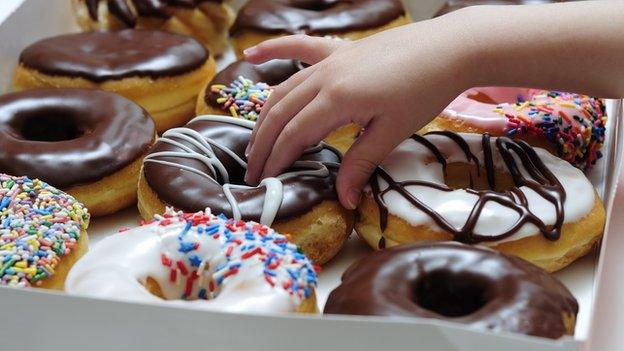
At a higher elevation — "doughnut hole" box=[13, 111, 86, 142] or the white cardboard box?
the white cardboard box

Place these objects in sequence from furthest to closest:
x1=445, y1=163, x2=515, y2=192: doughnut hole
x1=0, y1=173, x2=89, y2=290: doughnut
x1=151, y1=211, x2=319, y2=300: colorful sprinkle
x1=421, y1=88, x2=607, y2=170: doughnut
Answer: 1. x1=421, y1=88, x2=607, y2=170: doughnut
2. x1=445, y1=163, x2=515, y2=192: doughnut hole
3. x1=0, y1=173, x2=89, y2=290: doughnut
4. x1=151, y1=211, x2=319, y2=300: colorful sprinkle

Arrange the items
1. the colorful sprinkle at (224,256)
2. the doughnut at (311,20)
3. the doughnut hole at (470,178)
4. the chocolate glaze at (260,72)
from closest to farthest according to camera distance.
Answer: the colorful sprinkle at (224,256), the doughnut hole at (470,178), the chocolate glaze at (260,72), the doughnut at (311,20)

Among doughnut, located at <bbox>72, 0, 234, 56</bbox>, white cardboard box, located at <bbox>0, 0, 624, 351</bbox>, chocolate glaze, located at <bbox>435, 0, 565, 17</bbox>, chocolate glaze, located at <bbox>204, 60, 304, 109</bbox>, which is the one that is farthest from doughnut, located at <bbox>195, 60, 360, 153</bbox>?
white cardboard box, located at <bbox>0, 0, 624, 351</bbox>

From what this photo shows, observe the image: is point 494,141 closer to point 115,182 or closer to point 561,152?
point 561,152

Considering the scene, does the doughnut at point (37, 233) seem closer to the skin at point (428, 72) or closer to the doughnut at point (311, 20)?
the skin at point (428, 72)

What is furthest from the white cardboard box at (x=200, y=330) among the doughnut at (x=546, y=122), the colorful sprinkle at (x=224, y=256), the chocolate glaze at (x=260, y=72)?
the chocolate glaze at (x=260, y=72)

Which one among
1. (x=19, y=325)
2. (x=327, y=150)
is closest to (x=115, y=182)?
(x=327, y=150)

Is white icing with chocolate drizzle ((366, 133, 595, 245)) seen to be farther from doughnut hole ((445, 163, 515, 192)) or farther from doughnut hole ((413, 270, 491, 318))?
doughnut hole ((413, 270, 491, 318))
